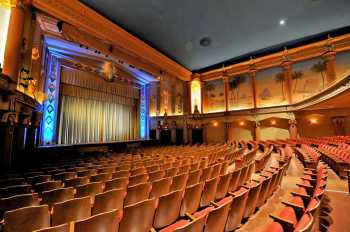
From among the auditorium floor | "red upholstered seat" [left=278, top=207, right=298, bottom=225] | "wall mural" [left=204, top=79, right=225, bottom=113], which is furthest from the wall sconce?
"red upholstered seat" [left=278, top=207, right=298, bottom=225]

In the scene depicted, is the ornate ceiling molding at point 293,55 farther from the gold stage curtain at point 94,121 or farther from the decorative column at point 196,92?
the gold stage curtain at point 94,121

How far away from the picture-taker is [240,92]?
13.6 metres

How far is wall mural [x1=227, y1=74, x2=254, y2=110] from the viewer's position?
43.3ft

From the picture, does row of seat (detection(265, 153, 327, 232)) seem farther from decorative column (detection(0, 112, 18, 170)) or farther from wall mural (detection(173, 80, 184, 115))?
wall mural (detection(173, 80, 184, 115))

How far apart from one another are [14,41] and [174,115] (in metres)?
10.3

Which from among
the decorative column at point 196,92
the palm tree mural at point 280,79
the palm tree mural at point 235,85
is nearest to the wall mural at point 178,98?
the decorative column at point 196,92

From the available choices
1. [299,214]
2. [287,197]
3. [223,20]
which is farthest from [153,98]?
[299,214]

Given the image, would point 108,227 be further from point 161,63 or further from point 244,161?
point 161,63

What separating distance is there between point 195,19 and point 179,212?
10.5m

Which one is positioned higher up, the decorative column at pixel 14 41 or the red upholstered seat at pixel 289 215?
the decorative column at pixel 14 41

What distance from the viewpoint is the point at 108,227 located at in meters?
1.39

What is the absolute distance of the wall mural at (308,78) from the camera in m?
10.8

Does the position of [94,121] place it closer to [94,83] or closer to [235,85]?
[94,83]

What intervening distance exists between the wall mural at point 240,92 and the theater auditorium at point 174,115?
8cm
